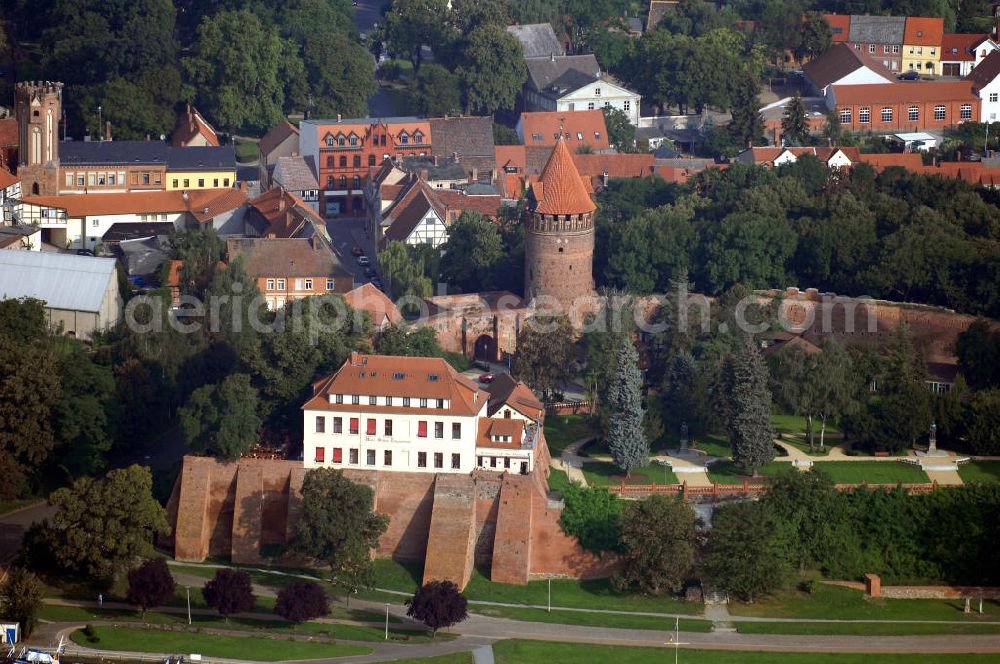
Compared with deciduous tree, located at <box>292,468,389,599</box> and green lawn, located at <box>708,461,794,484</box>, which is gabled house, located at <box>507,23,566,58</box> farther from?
deciduous tree, located at <box>292,468,389,599</box>

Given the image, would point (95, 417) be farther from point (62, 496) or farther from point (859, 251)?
point (859, 251)

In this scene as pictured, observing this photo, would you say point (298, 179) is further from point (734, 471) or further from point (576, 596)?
point (576, 596)

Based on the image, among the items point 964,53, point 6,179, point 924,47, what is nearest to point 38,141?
point 6,179

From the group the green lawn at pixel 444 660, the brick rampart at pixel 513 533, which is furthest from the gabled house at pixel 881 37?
the green lawn at pixel 444 660

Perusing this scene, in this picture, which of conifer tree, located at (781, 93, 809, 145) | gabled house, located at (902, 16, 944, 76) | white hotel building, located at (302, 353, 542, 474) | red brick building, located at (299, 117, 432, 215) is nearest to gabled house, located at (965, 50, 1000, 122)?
gabled house, located at (902, 16, 944, 76)

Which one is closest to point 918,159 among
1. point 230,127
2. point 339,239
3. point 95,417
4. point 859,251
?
point 859,251

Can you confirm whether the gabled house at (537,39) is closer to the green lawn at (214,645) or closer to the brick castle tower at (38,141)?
the brick castle tower at (38,141)
